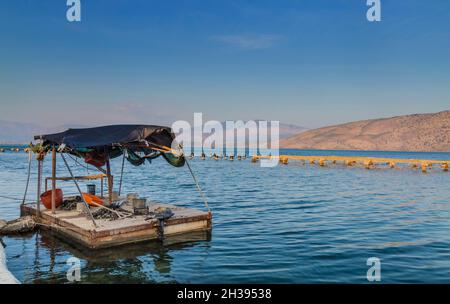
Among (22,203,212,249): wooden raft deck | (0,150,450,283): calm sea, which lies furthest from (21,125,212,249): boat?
(0,150,450,283): calm sea

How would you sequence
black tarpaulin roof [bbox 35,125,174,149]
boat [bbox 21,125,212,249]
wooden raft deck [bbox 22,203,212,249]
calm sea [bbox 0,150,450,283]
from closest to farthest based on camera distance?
1. calm sea [bbox 0,150,450,283]
2. wooden raft deck [bbox 22,203,212,249]
3. boat [bbox 21,125,212,249]
4. black tarpaulin roof [bbox 35,125,174,149]

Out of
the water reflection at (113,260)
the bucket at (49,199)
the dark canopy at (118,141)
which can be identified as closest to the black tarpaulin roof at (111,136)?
→ the dark canopy at (118,141)

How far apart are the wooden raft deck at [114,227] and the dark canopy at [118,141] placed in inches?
106

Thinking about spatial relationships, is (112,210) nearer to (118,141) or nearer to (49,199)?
(118,141)

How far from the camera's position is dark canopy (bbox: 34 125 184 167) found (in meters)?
15.1

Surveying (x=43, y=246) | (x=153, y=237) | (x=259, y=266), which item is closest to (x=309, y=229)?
(x=259, y=266)

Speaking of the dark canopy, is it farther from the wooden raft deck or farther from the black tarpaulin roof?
the wooden raft deck

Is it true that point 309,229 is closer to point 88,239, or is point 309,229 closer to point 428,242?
point 428,242

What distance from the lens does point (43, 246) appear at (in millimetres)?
14625

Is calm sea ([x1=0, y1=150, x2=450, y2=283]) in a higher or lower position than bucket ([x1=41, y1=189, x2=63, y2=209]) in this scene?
lower

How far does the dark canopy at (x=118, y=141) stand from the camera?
1507 centimetres

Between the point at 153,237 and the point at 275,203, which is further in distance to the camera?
the point at 275,203

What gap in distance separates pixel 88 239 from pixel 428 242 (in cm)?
1440

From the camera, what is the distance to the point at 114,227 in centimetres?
1373
